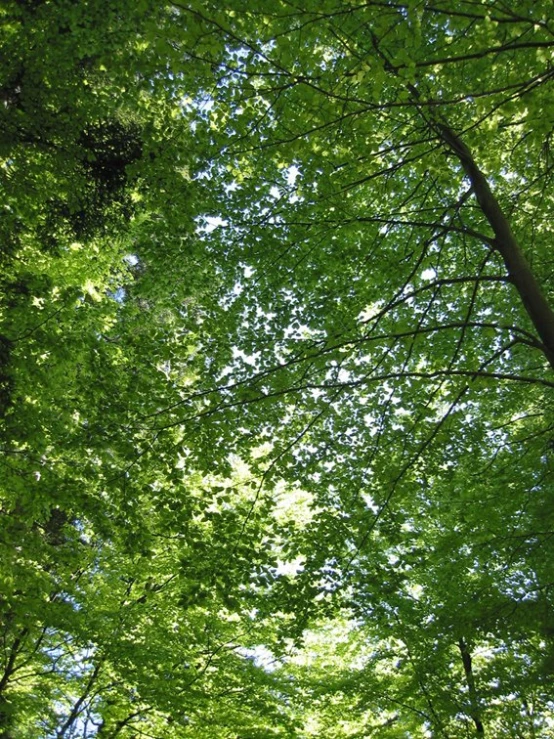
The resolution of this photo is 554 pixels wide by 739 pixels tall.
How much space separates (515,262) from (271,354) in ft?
11.5

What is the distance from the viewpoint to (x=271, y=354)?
7.10m

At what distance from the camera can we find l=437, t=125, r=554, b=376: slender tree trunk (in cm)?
391

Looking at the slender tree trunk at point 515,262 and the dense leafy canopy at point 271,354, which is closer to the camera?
the slender tree trunk at point 515,262

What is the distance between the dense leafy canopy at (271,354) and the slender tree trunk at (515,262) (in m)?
0.02

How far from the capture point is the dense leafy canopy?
188 inches

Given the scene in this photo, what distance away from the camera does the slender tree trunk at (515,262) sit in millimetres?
3912

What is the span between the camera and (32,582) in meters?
5.73

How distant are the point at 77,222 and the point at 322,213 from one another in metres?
4.12

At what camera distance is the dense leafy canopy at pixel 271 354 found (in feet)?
15.7

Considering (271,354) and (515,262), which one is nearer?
(515,262)

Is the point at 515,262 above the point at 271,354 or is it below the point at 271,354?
below

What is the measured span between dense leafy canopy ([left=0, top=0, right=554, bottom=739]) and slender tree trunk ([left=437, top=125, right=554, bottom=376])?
2 centimetres

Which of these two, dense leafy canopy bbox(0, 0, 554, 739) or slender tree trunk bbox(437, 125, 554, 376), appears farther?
dense leafy canopy bbox(0, 0, 554, 739)

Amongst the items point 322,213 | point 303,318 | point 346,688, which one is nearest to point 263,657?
point 346,688
